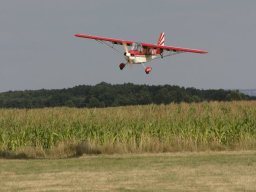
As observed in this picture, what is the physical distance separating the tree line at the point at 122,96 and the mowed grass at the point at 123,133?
17626mm

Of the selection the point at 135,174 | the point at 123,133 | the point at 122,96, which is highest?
the point at 122,96

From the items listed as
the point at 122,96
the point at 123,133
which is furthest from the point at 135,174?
the point at 122,96

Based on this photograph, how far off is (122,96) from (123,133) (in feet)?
85.6

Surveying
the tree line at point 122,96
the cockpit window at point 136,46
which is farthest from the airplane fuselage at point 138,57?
the tree line at point 122,96

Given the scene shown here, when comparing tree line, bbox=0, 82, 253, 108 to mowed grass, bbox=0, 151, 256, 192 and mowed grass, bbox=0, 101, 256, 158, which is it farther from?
mowed grass, bbox=0, 151, 256, 192

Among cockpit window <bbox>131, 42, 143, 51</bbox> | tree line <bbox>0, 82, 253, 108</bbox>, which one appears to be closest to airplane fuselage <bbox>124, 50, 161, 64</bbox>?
cockpit window <bbox>131, 42, 143, 51</bbox>

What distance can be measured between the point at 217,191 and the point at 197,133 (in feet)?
39.3

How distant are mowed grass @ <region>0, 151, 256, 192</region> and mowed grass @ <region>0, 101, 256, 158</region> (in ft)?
8.72

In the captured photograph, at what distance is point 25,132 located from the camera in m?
24.1

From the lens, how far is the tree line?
157 feet

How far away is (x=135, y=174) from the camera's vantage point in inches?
600

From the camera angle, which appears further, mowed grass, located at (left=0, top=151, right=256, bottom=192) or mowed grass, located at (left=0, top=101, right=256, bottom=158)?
mowed grass, located at (left=0, top=101, right=256, bottom=158)

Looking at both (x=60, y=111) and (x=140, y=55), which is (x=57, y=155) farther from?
(x=60, y=111)

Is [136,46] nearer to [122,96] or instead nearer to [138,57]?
[138,57]
